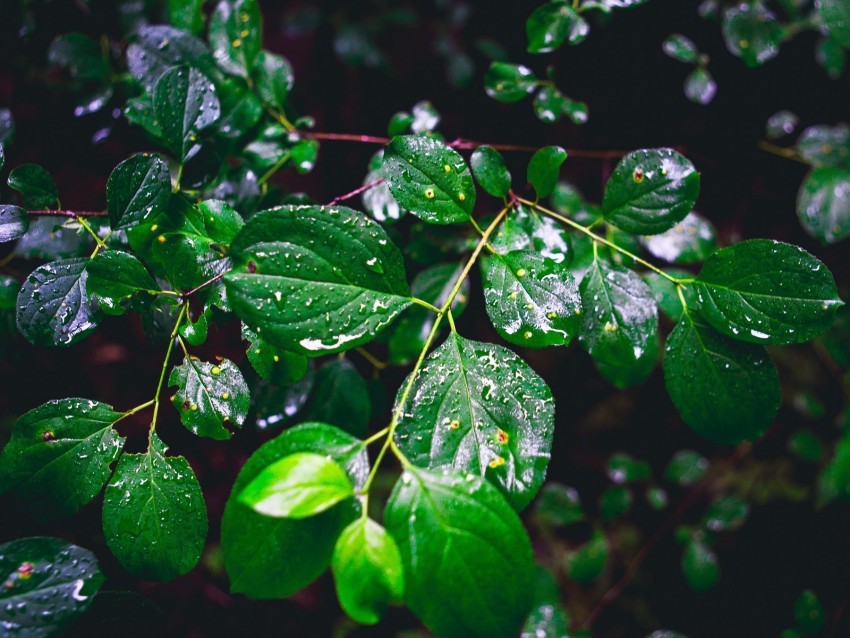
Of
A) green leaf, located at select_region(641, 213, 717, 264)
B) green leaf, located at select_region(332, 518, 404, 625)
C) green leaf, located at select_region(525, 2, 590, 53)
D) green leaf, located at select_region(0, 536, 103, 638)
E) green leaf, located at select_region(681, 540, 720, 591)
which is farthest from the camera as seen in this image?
green leaf, located at select_region(681, 540, 720, 591)

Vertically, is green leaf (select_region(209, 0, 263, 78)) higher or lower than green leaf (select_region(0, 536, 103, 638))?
higher

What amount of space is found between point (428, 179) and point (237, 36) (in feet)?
1.62

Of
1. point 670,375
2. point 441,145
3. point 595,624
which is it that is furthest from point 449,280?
point 595,624

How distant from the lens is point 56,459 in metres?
0.62

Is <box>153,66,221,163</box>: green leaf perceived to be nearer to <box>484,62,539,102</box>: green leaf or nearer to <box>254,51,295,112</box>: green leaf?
<box>254,51,295,112</box>: green leaf

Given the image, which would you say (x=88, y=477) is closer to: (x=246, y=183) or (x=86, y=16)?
(x=246, y=183)

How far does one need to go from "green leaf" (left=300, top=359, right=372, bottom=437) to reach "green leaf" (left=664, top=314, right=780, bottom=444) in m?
0.48

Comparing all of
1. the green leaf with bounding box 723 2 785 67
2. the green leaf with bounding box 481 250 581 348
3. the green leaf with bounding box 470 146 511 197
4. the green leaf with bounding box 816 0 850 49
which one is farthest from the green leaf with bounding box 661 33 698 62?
the green leaf with bounding box 481 250 581 348

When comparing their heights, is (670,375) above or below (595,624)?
above

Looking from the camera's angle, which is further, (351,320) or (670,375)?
(670,375)

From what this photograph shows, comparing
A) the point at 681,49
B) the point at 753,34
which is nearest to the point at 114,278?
the point at 681,49

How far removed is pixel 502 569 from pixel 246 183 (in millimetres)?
684

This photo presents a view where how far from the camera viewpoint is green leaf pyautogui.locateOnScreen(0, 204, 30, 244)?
62 centimetres

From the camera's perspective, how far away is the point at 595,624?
1.52m
